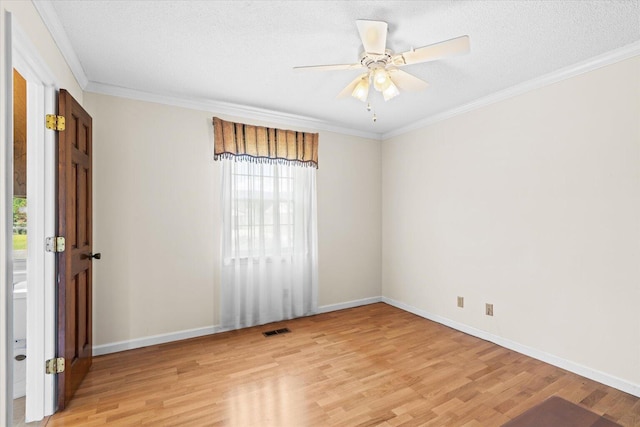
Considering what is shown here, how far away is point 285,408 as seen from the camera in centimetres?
204

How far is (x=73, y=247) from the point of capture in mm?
2131

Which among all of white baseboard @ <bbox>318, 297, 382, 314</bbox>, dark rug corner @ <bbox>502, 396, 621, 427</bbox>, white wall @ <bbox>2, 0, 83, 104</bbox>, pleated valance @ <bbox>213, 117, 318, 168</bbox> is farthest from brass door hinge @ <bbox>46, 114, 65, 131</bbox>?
white baseboard @ <bbox>318, 297, 382, 314</bbox>

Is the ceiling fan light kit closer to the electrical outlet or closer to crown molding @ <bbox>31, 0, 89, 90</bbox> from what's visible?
crown molding @ <bbox>31, 0, 89, 90</bbox>

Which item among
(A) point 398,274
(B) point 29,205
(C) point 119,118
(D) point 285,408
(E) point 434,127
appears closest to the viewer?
(B) point 29,205

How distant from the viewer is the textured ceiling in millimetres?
1783

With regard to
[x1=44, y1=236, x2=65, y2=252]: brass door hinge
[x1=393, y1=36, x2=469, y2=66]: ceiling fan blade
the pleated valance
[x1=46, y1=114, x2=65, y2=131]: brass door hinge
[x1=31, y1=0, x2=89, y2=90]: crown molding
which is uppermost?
[x1=31, y1=0, x2=89, y2=90]: crown molding

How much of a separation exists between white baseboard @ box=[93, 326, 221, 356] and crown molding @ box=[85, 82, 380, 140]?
2321mm

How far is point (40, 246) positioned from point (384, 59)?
246 centimetres

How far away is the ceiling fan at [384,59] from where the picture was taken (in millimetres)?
1714

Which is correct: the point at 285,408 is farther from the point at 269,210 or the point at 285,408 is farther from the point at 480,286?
the point at 480,286

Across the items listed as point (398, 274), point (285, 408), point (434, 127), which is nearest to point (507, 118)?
point (434, 127)

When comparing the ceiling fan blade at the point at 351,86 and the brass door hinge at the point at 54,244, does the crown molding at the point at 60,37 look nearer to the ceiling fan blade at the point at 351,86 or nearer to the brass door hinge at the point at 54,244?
the brass door hinge at the point at 54,244

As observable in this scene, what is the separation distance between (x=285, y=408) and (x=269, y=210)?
207 cm

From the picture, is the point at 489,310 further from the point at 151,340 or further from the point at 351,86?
the point at 151,340
